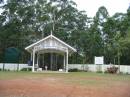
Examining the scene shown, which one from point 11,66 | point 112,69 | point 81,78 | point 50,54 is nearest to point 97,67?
point 112,69

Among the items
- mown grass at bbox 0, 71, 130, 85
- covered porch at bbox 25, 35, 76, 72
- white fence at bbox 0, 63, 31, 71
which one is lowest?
mown grass at bbox 0, 71, 130, 85

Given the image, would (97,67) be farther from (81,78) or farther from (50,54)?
(81,78)

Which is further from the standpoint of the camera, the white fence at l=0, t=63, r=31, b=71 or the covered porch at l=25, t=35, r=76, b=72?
the white fence at l=0, t=63, r=31, b=71

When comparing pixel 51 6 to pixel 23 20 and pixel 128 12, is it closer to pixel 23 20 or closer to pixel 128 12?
pixel 23 20

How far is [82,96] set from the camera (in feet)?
44.7

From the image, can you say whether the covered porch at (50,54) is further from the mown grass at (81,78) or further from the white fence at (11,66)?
the mown grass at (81,78)

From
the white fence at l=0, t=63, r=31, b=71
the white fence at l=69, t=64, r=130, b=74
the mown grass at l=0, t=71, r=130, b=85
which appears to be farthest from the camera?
the white fence at l=0, t=63, r=31, b=71

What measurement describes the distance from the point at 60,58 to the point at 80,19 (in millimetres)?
13273

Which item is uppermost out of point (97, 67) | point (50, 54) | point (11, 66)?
point (50, 54)

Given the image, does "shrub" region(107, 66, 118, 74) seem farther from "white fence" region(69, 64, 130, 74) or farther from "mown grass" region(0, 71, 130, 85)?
"mown grass" region(0, 71, 130, 85)

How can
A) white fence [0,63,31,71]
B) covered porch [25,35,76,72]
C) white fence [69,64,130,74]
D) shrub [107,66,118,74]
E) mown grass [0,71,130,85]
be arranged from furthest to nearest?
white fence [0,63,31,71], white fence [69,64,130,74], shrub [107,66,118,74], covered porch [25,35,76,72], mown grass [0,71,130,85]

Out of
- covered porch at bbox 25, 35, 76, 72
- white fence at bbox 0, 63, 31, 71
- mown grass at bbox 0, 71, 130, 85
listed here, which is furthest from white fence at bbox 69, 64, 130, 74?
mown grass at bbox 0, 71, 130, 85

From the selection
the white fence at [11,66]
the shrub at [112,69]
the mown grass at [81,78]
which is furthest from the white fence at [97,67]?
the mown grass at [81,78]

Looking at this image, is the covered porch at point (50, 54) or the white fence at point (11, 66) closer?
the covered porch at point (50, 54)
